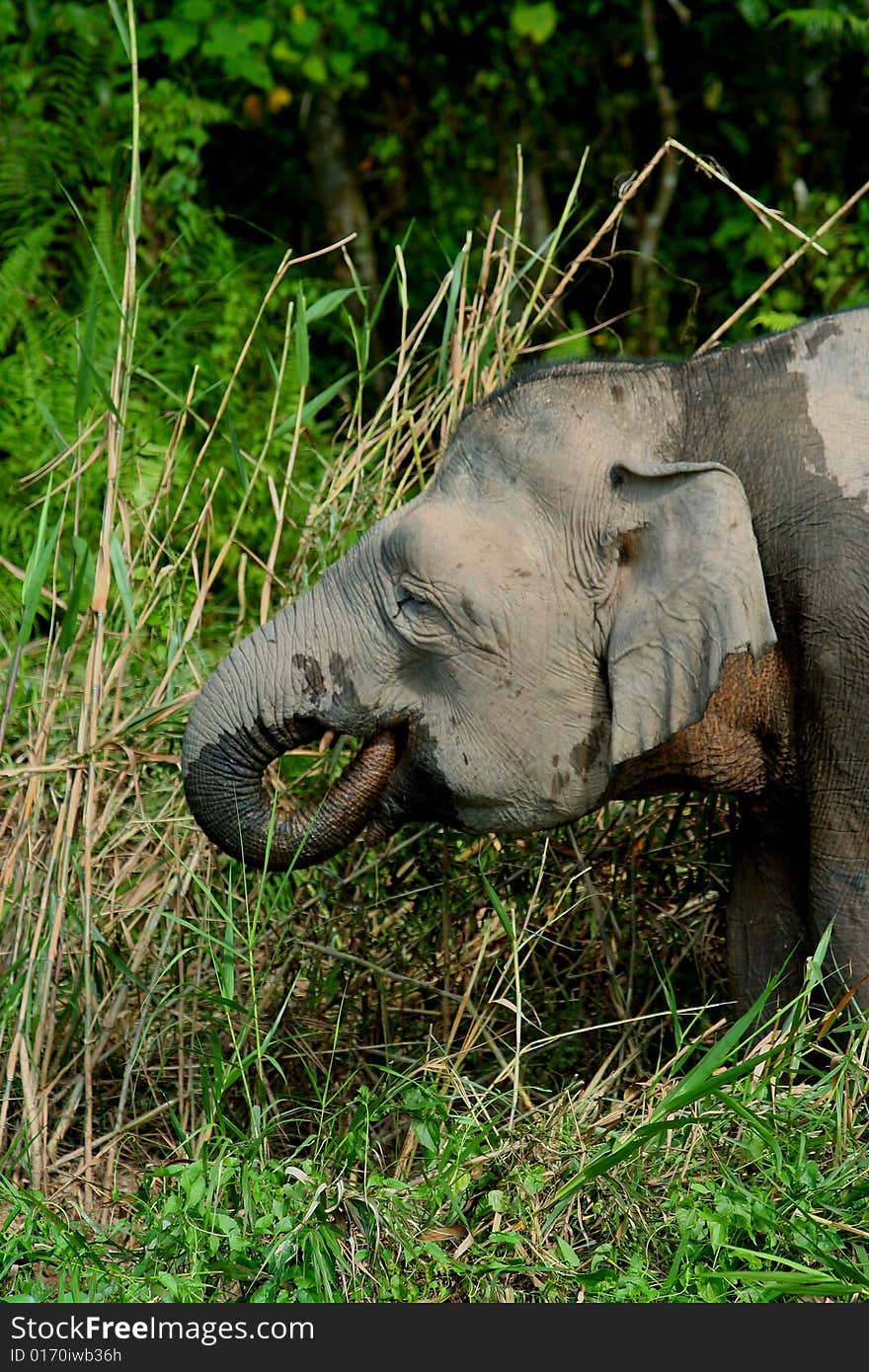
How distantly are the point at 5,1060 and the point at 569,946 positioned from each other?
1.33m

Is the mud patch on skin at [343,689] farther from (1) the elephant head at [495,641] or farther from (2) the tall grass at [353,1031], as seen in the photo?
(2) the tall grass at [353,1031]

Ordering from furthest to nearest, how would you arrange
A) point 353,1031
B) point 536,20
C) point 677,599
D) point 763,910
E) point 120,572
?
point 536,20 → point 353,1031 → point 763,910 → point 120,572 → point 677,599

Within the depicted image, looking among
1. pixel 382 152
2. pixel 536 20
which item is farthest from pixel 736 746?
pixel 382 152

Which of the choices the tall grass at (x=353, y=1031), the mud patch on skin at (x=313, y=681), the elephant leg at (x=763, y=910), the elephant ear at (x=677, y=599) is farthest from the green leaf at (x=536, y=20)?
the mud patch on skin at (x=313, y=681)

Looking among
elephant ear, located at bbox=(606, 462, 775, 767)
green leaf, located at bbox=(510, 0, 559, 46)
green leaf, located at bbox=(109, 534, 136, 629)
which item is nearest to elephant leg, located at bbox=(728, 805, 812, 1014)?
elephant ear, located at bbox=(606, 462, 775, 767)

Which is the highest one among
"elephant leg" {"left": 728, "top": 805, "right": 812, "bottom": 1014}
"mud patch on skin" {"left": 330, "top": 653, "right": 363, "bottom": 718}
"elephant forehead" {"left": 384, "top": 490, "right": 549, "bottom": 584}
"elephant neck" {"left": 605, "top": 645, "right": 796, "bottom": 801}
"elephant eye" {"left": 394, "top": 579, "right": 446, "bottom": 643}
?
"elephant forehead" {"left": 384, "top": 490, "right": 549, "bottom": 584}

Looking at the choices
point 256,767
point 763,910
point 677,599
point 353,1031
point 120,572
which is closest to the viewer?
point 677,599

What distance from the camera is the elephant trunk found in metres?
3.52

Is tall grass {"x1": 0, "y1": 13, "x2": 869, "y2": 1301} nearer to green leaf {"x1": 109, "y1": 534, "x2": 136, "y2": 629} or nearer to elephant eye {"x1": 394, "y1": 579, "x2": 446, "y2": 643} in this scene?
green leaf {"x1": 109, "y1": 534, "x2": 136, "y2": 629}

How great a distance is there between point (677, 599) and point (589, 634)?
0.22 m

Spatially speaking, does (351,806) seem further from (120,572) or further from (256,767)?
(120,572)

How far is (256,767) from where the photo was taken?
11.7 ft

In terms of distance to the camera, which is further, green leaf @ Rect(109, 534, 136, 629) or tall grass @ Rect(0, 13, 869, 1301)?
green leaf @ Rect(109, 534, 136, 629)
